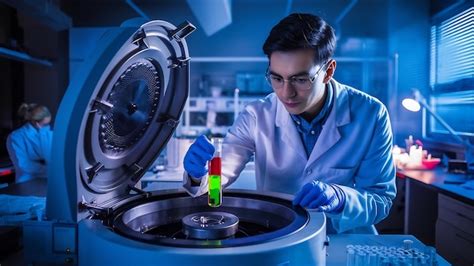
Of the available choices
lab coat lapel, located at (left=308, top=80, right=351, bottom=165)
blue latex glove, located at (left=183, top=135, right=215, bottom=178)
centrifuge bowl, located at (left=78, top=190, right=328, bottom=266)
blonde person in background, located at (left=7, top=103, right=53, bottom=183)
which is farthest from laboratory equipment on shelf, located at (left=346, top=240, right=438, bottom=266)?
blonde person in background, located at (left=7, top=103, right=53, bottom=183)

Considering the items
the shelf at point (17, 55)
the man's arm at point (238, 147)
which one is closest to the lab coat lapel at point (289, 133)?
the man's arm at point (238, 147)

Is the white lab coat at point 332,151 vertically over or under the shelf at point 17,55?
under

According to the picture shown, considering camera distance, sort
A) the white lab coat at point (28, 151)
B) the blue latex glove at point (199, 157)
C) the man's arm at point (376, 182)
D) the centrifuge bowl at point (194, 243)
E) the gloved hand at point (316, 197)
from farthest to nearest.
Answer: the white lab coat at point (28, 151), the man's arm at point (376, 182), the blue latex glove at point (199, 157), the gloved hand at point (316, 197), the centrifuge bowl at point (194, 243)

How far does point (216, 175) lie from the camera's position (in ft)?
3.02

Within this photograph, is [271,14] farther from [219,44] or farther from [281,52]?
[281,52]

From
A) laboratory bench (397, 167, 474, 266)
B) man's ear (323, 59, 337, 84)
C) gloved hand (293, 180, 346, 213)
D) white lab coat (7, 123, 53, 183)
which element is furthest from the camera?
white lab coat (7, 123, 53, 183)


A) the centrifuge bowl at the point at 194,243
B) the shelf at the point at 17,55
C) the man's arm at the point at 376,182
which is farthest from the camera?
the shelf at the point at 17,55

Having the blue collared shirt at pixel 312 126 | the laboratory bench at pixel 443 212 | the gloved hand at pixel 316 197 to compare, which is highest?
the blue collared shirt at pixel 312 126

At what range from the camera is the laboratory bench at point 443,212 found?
2.28 metres

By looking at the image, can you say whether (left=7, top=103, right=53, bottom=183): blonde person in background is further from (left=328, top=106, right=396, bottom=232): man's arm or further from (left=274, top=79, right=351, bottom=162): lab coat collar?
(left=328, top=106, right=396, bottom=232): man's arm

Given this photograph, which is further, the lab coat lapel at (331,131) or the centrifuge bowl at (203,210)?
the lab coat lapel at (331,131)

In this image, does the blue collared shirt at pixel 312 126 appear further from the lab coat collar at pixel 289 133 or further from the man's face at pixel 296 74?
the man's face at pixel 296 74

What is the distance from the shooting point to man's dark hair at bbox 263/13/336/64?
3.61 feet

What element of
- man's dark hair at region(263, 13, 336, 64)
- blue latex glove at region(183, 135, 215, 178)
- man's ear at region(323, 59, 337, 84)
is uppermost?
man's dark hair at region(263, 13, 336, 64)
